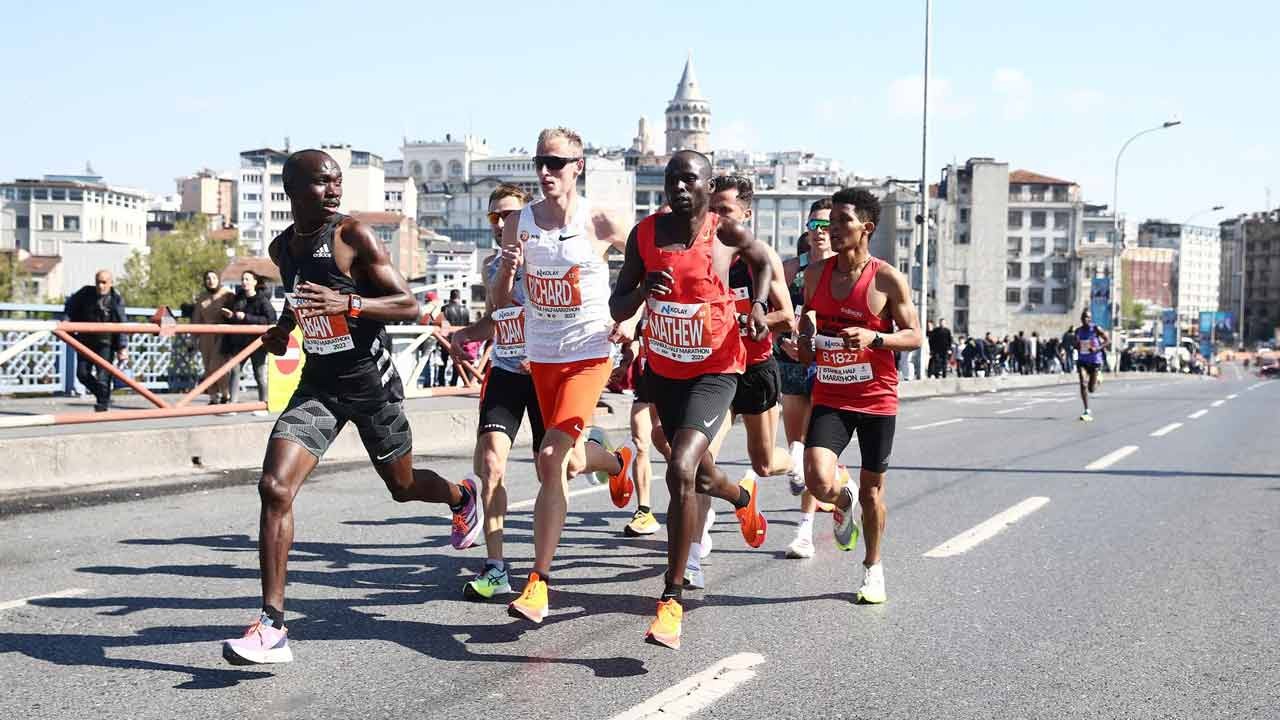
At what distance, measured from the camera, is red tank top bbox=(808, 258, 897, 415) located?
20.1 ft

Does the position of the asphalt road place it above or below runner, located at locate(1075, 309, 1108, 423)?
below

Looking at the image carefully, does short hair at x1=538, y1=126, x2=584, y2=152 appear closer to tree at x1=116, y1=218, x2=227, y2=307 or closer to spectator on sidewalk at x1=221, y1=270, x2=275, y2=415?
spectator on sidewalk at x1=221, y1=270, x2=275, y2=415

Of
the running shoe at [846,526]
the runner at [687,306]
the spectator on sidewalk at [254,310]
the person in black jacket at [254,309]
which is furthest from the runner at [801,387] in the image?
the person in black jacket at [254,309]

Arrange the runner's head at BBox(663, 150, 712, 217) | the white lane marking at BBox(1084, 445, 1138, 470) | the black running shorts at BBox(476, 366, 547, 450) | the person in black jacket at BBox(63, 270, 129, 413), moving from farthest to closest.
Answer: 1. the person in black jacket at BBox(63, 270, 129, 413)
2. the white lane marking at BBox(1084, 445, 1138, 470)
3. the black running shorts at BBox(476, 366, 547, 450)
4. the runner's head at BBox(663, 150, 712, 217)

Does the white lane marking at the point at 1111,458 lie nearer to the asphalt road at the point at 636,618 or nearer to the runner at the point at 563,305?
the asphalt road at the point at 636,618

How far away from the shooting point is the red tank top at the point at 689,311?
560cm

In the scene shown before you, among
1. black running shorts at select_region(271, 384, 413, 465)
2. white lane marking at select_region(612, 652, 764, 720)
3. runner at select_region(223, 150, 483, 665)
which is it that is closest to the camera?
white lane marking at select_region(612, 652, 764, 720)

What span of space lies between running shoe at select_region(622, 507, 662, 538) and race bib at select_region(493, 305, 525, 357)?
2046 mm

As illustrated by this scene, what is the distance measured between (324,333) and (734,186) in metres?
2.55

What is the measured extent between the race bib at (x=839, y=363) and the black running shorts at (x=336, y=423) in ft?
6.25

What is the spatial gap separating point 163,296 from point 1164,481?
98.3 metres

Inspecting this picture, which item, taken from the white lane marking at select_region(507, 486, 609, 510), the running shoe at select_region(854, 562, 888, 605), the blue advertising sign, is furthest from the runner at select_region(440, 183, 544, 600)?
the blue advertising sign

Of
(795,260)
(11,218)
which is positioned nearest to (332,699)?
(795,260)

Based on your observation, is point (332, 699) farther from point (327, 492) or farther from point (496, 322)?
point (327, 492)
